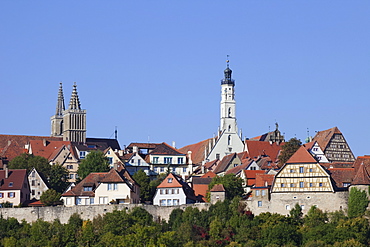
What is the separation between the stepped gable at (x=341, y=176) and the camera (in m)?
98.1

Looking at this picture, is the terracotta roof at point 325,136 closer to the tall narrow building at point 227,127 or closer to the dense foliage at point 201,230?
the tall narrow building at point 227,127

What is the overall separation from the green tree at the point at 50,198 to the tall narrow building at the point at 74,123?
40.2 m

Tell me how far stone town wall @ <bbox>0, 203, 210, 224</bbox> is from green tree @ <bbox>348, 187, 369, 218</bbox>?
13.3 metres

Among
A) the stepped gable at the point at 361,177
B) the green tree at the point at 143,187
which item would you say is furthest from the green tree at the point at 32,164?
the stepped gable at the point at 361,177

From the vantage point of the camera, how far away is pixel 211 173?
373ft

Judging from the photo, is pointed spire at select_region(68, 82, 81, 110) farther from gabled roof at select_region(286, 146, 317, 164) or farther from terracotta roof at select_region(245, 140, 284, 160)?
gabled roof at select_region(286, 146, 317, 164)

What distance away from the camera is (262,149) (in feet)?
414

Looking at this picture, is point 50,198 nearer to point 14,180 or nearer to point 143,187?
point 14,180

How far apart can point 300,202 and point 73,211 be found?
21283 mm

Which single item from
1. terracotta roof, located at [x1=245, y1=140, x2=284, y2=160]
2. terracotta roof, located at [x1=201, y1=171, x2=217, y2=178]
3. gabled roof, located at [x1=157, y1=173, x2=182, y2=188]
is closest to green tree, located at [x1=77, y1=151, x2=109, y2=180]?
gabled roof, located at [x1=157, y1=173, x2=182, y2=188]

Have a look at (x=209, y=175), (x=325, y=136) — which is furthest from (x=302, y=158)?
(x=325, y=136)

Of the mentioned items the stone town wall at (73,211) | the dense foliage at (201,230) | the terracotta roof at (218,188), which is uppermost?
the terracotta roof at (218,188)

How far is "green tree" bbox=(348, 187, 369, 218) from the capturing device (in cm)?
9499

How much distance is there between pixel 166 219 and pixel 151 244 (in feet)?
21.2
